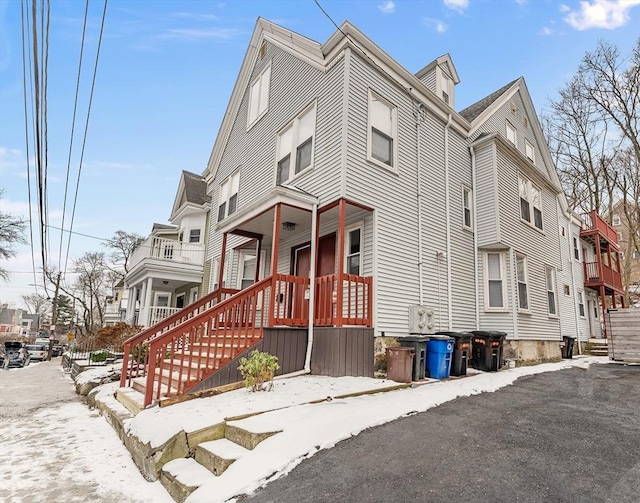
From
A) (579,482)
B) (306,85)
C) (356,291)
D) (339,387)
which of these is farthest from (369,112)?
(579,482)

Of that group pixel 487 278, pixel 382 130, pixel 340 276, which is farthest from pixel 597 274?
pixel 340 276

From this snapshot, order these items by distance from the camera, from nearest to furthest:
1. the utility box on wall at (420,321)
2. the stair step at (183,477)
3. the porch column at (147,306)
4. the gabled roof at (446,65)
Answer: the stair step at (183,477) < the utility box on wall at (420,321) < the gabled roof at (446,65) < the porch column at (147,306)

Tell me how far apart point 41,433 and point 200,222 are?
13.6 m

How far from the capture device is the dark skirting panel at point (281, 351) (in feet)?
19.8

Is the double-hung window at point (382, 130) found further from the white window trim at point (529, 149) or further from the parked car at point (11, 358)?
the parked car at point (11, 358)

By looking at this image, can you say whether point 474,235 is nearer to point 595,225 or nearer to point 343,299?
point 343,299

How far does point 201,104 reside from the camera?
1395 cm

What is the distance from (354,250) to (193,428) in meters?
5.22

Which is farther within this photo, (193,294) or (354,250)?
(193,294)

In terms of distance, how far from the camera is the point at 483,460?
10.9ft

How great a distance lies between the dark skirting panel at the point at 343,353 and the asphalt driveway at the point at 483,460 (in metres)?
2.11

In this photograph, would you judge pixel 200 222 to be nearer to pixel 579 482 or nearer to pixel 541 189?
pixel 541 189

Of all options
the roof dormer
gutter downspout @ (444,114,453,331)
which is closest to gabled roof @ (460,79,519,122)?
the roof dormer

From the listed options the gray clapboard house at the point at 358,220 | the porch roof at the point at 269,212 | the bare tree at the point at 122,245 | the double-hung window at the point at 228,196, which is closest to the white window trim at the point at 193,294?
the gray clapboard house at the point at 358,220
